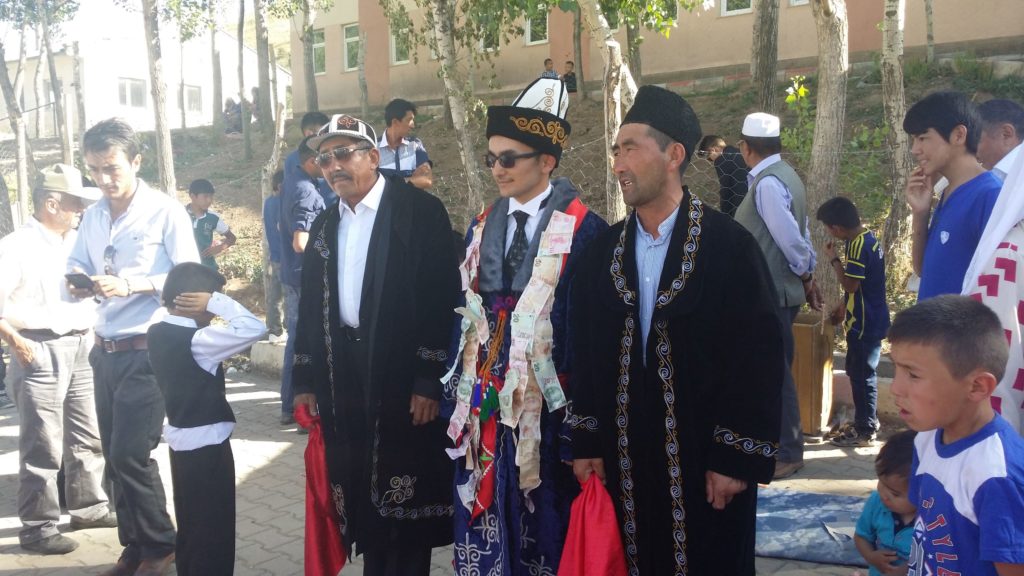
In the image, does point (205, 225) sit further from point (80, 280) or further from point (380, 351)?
point (380, 351)

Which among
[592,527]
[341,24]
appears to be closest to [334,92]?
[341,24]

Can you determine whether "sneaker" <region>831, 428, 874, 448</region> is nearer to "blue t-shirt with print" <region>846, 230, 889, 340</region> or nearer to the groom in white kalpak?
"blue t-shirt with print" <region>846, 230, 889, 340</region>

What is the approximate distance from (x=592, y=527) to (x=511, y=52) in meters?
20.8

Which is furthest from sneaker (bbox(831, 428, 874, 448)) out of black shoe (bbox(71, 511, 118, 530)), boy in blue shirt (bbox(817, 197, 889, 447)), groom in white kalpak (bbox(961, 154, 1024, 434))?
black shoe (bbox(71, 511, 118, 530))

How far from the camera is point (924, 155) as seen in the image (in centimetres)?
352

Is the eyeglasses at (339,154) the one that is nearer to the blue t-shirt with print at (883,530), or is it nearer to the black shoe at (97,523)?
the blue t-shirt with print at (883,530)

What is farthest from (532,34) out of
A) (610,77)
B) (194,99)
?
(194,99)

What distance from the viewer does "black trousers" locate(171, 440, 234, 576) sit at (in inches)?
153

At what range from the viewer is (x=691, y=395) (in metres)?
2.87

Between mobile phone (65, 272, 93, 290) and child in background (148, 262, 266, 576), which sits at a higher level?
mobile phone (65, 272, 93, 290)

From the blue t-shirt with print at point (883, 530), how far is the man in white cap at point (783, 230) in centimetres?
163

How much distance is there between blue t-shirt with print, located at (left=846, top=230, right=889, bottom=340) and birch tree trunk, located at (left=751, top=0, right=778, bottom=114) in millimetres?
7064

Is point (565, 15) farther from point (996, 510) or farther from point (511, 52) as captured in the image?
point (996, 510)

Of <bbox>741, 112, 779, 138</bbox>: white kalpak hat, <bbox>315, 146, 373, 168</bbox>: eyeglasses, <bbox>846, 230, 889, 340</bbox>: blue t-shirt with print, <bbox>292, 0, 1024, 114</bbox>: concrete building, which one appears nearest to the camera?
<bbox>315, 146, 373, 168</bbox>: eyeglasses
